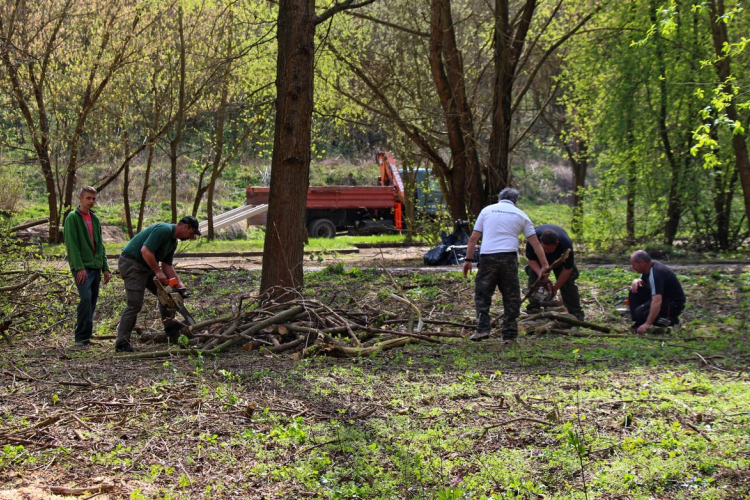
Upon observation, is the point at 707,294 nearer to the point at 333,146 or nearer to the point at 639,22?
the point at 639,22

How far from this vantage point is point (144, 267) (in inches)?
323

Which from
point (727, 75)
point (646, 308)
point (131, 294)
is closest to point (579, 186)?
point (727, 75)

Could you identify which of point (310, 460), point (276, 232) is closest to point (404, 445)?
point (310, 460)

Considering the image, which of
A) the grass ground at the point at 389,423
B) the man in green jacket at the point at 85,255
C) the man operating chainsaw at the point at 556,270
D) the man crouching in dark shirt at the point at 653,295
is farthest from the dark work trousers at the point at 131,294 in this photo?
the man crouching in dark shirt at the point at 653,295

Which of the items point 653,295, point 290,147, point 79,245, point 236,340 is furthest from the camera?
point 290,147

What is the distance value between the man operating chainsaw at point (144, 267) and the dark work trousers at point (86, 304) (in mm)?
463

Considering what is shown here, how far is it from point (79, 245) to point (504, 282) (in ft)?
15.8

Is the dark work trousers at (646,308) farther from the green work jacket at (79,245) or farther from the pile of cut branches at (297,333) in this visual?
the green work jacket at (79,245)

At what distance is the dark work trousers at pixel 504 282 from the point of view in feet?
27.9

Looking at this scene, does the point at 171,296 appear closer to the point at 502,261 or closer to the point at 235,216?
the point at 502,261

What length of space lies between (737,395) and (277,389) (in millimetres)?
3582

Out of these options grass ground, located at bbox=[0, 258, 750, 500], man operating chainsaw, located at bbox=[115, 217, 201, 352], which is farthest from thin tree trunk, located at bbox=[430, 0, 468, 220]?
grass ground, located at bbox=[0, 258, 750, 500]

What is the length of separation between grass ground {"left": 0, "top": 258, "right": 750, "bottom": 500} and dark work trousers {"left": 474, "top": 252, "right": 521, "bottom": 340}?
1.55 feet

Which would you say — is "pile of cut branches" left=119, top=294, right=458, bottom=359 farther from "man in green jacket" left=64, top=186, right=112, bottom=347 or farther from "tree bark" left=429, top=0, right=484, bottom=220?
"tree bark" left=429, top=0, right=484, bottom=220
